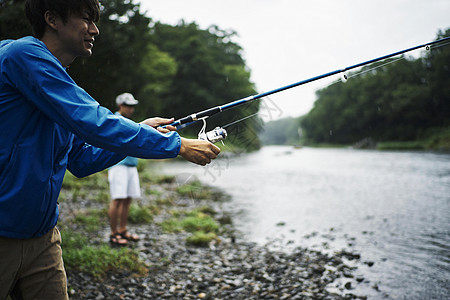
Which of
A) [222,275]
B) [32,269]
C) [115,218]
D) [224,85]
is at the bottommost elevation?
[222,275]

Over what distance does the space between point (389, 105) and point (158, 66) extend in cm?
4000

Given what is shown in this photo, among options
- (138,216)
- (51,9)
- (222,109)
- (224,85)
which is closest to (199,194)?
(138,216)

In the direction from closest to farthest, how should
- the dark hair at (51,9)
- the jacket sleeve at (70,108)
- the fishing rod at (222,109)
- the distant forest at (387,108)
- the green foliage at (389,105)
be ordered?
the jacket sleeve at (70,108)
the dark hair at (51,9)
the fishing rod at (222,109)
the distant forest at (387,108)
the green foliage at (389,105)

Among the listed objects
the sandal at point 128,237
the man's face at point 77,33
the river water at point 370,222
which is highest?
the man's face at point 77,33

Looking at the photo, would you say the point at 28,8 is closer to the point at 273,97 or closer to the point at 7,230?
the point at 7,230

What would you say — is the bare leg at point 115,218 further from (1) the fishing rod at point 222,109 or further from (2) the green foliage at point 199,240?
(1) the fishing rod at point 222,109

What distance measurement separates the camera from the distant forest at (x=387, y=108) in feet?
133

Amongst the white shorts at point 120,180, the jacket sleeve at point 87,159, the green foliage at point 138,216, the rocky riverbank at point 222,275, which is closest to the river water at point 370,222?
the rocky riverbank at point 222,275

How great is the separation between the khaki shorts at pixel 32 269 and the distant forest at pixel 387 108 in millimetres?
22633

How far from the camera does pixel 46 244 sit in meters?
1.85

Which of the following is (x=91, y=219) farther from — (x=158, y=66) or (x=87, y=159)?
(x=158, y=66)

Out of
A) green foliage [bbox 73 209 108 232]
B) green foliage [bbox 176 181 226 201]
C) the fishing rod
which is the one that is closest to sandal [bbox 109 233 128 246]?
green foliage [bbox 73 209 108 232]

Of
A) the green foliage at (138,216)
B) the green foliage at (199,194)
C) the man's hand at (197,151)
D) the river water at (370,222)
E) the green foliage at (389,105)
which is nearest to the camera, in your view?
the man's hand at (197,151)

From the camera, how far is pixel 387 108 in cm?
5769
